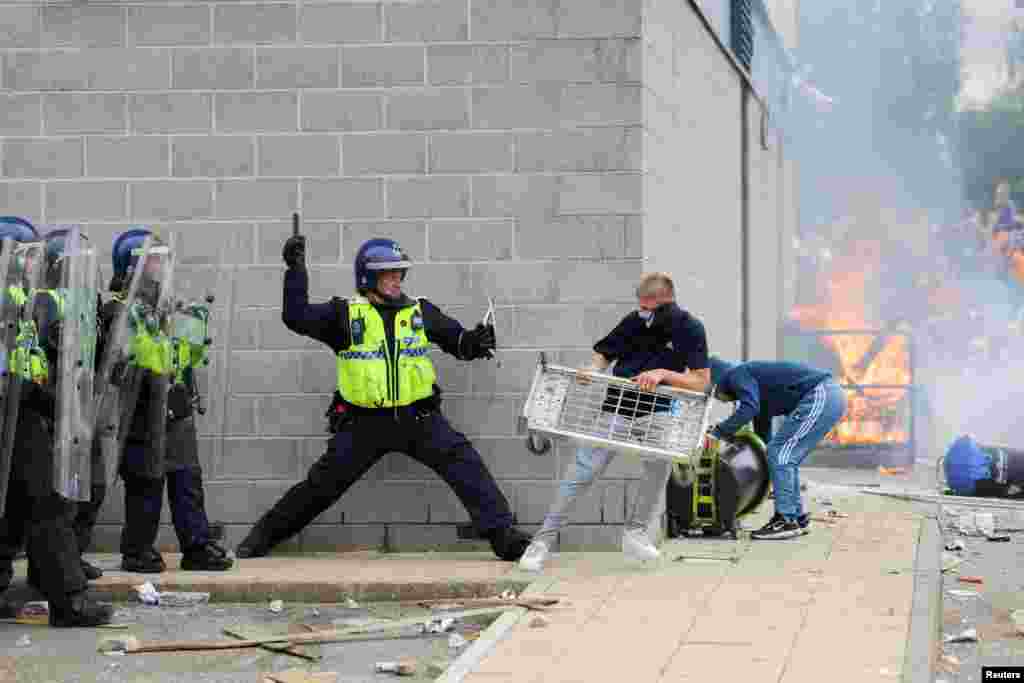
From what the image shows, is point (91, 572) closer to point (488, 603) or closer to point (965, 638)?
point (488, 603)

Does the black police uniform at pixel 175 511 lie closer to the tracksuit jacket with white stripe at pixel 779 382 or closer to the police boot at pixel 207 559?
the police boot at pixel 207 559

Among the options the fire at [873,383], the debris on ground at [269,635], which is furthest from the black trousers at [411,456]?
the fire at [873,383]

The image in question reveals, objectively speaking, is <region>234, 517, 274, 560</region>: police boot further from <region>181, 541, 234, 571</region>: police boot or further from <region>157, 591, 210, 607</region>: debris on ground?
<region>157, 591, 210, 607</region>: debris on ground

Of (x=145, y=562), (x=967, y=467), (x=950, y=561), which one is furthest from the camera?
(x=967, y=467)

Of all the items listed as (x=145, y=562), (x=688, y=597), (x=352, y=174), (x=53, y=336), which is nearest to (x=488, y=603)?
(x=688, y=597)

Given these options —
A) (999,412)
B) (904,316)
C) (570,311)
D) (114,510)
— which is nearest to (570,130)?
(570,311)

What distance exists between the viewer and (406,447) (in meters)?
10.7

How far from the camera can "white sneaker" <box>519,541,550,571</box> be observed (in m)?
10.3

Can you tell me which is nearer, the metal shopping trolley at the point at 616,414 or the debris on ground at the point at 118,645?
the debris on ground at the point at 118,645

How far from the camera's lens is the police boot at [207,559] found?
1048 centimetres

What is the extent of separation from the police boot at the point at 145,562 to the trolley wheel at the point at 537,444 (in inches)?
82.5

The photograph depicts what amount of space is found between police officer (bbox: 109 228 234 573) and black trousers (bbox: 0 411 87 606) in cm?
135

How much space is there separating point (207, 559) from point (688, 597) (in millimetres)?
2780

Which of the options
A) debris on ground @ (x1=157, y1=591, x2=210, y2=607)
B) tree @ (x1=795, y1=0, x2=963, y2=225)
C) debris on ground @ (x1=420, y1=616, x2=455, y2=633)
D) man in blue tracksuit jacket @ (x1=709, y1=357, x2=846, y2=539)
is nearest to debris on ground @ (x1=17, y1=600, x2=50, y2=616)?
debris on ground @ (x1=157, y1=591, x2=210, y2=607)
